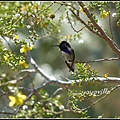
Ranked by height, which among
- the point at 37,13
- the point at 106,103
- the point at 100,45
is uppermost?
the point at 37,13

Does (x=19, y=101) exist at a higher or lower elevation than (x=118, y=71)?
higher

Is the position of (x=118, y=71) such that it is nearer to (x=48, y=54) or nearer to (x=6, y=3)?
(x=48, y=54)

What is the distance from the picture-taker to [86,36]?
4957 mm

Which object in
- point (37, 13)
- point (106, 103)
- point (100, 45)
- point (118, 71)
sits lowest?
point (106, 103)

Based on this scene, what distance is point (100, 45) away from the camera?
17.4ft

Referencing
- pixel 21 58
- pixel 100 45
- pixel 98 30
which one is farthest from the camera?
pixel 100 45

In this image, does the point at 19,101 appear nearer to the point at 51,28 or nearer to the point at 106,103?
the point at 51,28

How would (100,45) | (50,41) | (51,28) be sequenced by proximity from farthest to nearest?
(100,45) < (50,41) < (51,28)

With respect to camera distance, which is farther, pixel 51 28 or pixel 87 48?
pixel 87 48

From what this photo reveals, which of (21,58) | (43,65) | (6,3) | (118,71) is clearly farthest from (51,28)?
(43,65)

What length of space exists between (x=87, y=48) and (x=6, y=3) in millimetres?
4068

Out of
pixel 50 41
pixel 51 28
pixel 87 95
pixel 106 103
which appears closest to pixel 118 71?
pixel 106 103

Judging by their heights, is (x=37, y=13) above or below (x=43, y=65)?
above

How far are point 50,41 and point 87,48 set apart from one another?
592 millimetres
